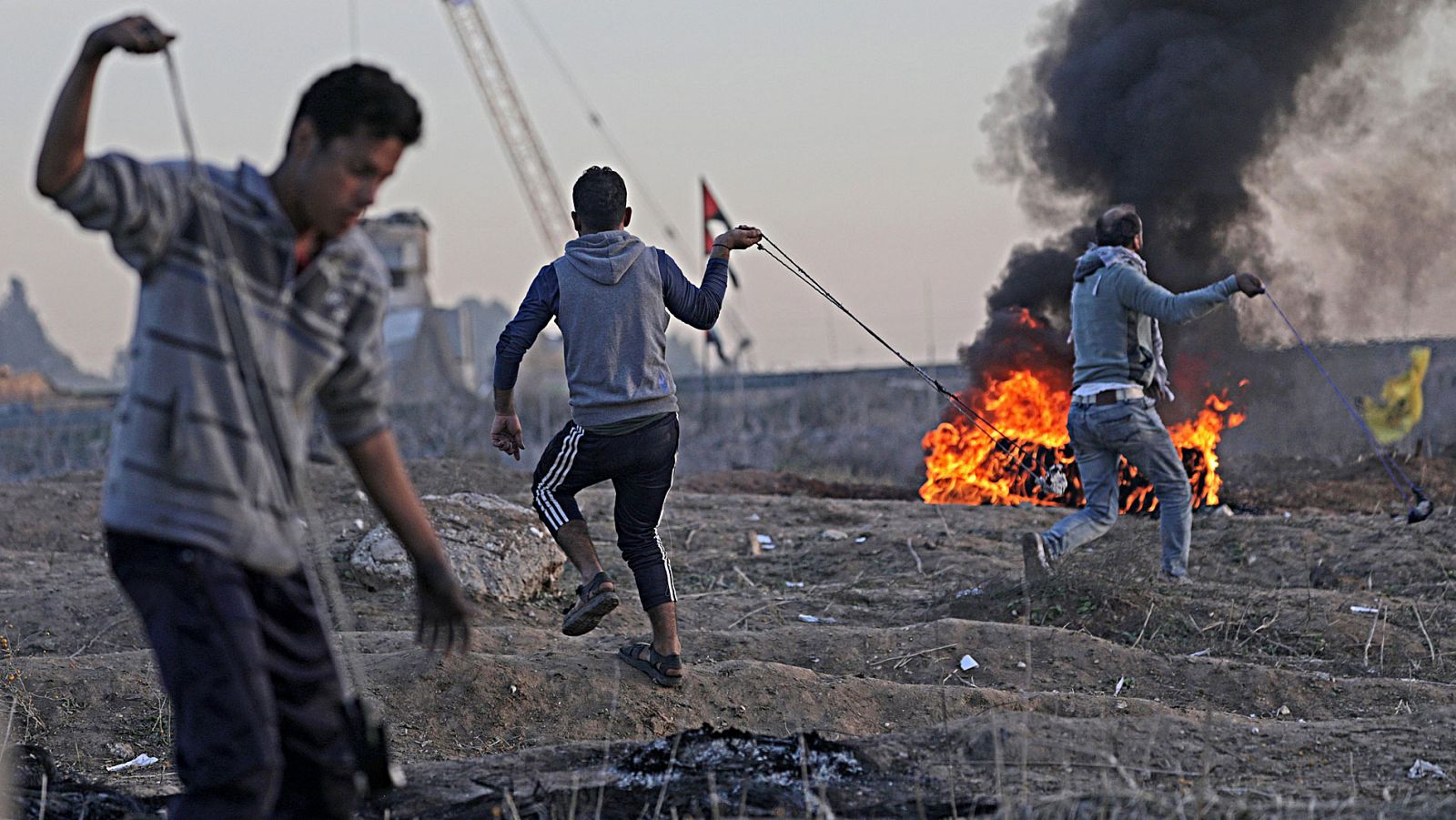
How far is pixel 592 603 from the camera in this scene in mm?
6113

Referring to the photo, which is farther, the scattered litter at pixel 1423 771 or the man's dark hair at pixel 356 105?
the scattered litter at pixel 1423 771

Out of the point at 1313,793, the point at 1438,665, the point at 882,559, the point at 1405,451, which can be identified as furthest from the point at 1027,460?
the point at 1313,793

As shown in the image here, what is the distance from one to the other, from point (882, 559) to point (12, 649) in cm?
554

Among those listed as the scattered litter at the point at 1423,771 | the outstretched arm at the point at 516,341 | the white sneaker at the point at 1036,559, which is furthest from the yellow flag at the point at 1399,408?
the outstretched arm at the point at 516,341

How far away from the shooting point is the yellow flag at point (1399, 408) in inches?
791

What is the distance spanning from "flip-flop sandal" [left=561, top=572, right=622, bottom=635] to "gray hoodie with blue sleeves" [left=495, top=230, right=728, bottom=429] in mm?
654

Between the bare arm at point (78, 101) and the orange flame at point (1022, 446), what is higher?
the orange flame at point (1022, 446)

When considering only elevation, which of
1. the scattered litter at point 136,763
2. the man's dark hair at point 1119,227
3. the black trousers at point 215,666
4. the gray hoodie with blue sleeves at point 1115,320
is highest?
the man's dark hair at point 1119,227

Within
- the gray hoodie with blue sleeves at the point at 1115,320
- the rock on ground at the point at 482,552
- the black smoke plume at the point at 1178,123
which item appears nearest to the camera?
the gray hoodie with blue sleeves at the point at 1115,320

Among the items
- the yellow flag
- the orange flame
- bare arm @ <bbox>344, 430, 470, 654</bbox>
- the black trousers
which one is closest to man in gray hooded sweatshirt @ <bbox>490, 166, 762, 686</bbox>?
bare arm @ <bbox>344, 430, 470, 654</bbox>

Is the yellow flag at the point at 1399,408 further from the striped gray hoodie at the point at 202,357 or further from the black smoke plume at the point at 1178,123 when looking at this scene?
the striped gray hoodie at the point at 202,357

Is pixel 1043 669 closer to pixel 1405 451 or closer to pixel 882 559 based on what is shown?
pixel 882 559

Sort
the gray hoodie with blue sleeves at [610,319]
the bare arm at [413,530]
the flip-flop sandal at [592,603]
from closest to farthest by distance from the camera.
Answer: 1. the bare arm at [413,530]
2. the gray hoodie with blue sleeves at [610,319]
3. the flip-flop sandal at [592,603]

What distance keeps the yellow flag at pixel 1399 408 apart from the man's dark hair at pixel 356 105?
19.1m
